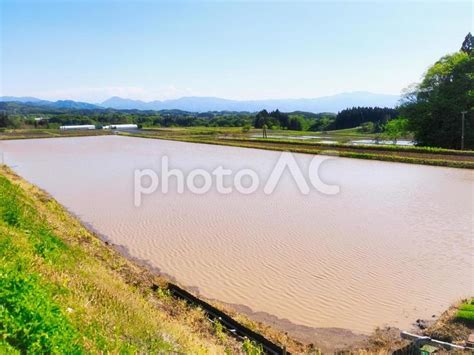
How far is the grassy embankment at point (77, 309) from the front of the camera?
8.57 ft

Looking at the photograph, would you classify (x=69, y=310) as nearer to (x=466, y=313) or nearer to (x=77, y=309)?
(x=77, y=309)

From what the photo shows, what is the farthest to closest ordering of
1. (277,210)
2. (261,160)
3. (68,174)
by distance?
(261,160) < (68,174) < (277,210)

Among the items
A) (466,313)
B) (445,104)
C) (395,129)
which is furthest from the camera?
(395,129)

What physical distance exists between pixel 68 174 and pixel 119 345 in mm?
18704

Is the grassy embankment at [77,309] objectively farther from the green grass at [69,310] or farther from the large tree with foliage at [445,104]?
the large tree with foliage at [445,104]

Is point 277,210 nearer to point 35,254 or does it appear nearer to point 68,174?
point 35,254

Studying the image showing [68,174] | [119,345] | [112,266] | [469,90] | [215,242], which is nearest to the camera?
[119,345]

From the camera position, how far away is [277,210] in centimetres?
1218

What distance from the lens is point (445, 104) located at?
91.6 ft

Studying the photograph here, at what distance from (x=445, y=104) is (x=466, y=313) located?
26266 millimetres

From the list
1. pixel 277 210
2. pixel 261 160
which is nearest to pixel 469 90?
pixel 261 160

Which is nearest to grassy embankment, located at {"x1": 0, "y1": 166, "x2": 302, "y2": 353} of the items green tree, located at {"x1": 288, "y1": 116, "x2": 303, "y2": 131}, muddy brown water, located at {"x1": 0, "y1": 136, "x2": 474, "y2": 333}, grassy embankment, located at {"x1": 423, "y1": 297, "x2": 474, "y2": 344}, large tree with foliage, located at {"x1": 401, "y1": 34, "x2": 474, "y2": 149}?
muddy brown water, located at {"x1": 0, "y1": 136, "x2": 474, "y2": 333}

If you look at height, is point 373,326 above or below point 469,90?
below

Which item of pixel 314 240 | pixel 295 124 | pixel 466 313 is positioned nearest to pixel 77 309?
pixel 466 313
